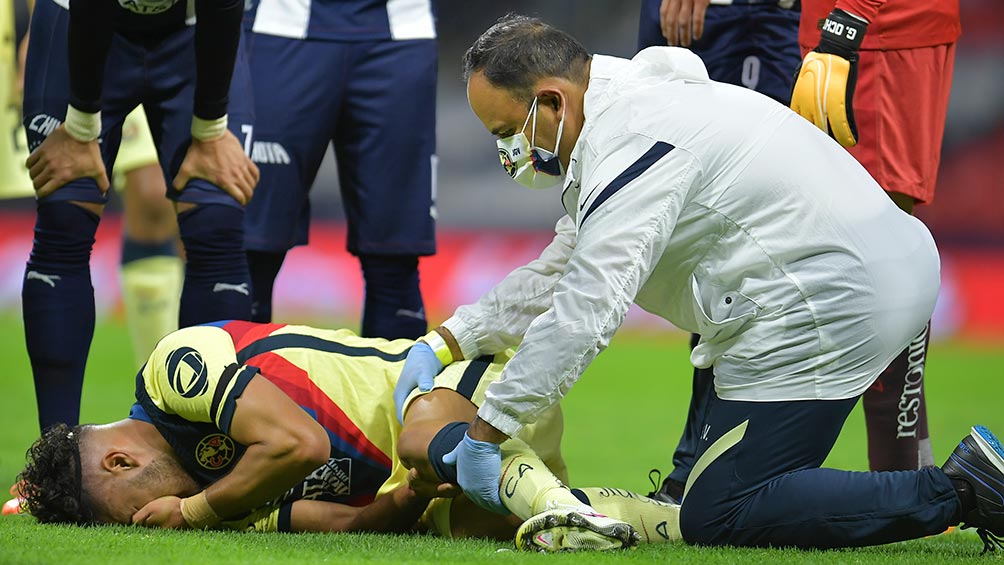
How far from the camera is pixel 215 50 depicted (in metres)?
3.53

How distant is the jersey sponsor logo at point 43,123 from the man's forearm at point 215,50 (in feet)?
1.28

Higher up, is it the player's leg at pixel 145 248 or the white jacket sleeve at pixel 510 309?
the white jacket sleeve at pixel 510 309

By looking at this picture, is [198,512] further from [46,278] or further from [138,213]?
[138,213]

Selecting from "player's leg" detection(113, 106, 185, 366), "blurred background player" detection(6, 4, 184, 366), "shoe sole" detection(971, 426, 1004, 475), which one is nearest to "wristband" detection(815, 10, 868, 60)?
"shoe sole" detection(971, 426, 1004, 475)

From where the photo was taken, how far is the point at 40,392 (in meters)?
3.54

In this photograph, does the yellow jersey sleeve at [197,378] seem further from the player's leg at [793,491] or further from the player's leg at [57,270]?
the player's leg at [793,491]

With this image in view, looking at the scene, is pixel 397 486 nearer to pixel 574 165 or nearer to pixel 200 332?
pixel 200 332

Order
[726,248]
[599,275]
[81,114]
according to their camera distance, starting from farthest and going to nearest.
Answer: [81,114], [726,248], [599,275]

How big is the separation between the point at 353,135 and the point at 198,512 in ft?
5.84

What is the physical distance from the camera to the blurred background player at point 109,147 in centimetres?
350

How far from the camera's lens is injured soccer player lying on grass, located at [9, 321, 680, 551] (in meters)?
2.85

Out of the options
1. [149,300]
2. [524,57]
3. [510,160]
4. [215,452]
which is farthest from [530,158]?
[149,300]

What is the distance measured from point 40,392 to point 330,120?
1.35 meters

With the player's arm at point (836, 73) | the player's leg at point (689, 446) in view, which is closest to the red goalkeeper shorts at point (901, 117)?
the player's arm at point (836, 73)
